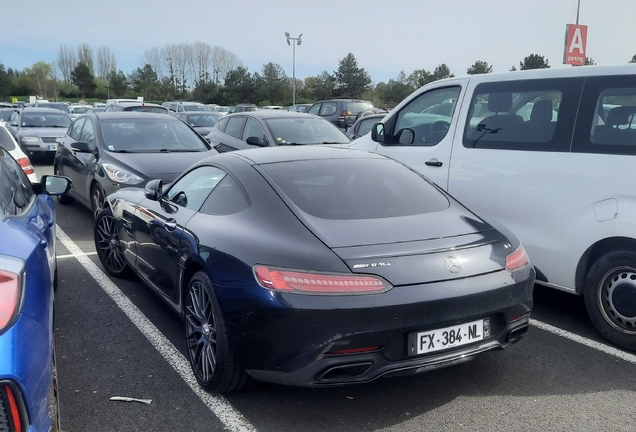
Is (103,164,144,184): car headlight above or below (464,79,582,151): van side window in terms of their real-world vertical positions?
below

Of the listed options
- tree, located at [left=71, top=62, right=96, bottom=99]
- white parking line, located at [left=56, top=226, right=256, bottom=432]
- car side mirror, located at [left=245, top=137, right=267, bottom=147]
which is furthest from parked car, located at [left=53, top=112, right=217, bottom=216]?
tree, located at [left=71, top=62, right=96, bottom=99]

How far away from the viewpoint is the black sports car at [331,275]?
2.98m

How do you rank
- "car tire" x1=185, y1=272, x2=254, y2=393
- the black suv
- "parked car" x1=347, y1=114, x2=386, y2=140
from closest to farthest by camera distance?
"car tire" x1=185, y1=272, x2=254, y2=393
"parked car" x1=347, y1=114, x2=386, y2=140
the black suv

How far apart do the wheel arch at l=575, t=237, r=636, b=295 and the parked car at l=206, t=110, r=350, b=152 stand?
5.88m

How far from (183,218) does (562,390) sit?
106 inches

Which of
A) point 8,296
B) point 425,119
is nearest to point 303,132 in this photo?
point 425,119

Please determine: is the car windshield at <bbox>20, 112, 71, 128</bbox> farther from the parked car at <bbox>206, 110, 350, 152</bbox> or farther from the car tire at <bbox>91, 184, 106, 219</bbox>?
the car tire at <bbox>91, 184, 106, 219</bbox>

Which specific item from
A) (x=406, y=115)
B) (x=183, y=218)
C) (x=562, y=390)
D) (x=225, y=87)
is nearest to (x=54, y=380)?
(x=183, y=218)

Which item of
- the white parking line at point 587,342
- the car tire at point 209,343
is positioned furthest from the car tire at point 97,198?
the white parking line at point 587,342

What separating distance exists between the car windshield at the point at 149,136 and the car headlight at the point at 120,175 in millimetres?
589

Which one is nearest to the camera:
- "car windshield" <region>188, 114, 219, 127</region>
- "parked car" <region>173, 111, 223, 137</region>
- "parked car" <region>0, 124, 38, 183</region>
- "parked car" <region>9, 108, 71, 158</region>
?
"parked car" <region>0, 124, 38, 183</region>

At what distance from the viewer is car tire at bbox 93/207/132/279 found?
572 centimetres

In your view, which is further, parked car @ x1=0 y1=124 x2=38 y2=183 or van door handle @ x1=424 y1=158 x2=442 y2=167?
parked car @ x1=0 y1=124 x2=38 y2=183

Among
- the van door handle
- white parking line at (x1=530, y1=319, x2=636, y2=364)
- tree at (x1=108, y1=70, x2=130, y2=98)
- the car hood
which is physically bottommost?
white parking line at (x1=530, y1=319, x2=636, y2=364)
